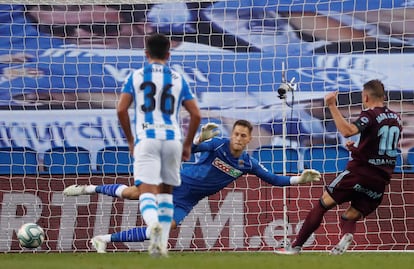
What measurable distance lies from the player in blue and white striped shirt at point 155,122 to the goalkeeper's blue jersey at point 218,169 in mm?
2351

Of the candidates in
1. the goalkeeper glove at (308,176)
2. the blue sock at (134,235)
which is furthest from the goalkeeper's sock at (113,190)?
the goalkeeper glove at (308,176)

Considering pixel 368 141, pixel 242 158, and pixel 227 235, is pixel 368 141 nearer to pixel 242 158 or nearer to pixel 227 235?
pixel 242 158

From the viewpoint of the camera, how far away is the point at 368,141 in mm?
10195

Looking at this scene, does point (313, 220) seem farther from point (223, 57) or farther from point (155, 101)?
point (223, 57)

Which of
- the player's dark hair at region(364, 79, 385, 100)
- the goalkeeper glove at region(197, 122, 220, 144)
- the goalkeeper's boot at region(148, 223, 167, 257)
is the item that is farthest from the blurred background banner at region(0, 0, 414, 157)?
the goalkeeper's boot at region(148, 223, 167, 257)

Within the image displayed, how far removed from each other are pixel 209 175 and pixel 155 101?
3043 mm

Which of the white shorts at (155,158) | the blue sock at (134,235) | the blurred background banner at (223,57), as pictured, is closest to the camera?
the white shorts at (155,158)

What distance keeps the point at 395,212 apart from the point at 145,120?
674 cm

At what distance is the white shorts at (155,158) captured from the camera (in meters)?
8.20

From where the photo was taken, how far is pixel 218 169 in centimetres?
1120

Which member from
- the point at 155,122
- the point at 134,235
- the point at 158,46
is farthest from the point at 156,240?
Answer: the point at 134,235

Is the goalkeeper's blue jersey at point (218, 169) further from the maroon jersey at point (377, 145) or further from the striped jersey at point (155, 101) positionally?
the striped jersey at point (155, 101)

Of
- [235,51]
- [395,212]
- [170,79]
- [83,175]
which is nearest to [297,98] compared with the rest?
[235,51]

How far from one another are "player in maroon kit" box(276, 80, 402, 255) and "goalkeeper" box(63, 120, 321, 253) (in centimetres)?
40
